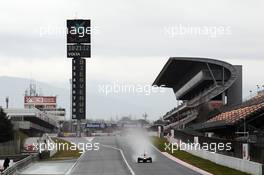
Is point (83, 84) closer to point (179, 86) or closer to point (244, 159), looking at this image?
point (244, 159)

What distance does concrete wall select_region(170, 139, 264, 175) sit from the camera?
37.2 m

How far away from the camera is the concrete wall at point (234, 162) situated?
Result: 37.2m

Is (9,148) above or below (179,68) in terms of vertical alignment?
below

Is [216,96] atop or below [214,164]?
atop

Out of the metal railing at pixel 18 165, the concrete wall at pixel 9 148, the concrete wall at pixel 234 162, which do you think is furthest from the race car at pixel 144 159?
the concrete wall at pixel 9 148

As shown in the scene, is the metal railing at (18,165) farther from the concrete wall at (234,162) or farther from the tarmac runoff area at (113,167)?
the concrete wall at (234,162)

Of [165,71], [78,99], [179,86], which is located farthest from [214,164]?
[179,86]

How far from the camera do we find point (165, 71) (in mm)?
147375

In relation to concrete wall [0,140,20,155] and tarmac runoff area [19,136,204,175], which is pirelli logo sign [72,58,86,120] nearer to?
tarmac runoff area [19,136,204,175]

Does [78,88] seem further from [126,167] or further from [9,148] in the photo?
[126,167]

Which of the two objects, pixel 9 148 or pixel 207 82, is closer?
pixel 9 148

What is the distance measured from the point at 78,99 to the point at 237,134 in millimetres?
19369

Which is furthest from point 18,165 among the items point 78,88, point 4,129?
point 4,129

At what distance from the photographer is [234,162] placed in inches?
1799
